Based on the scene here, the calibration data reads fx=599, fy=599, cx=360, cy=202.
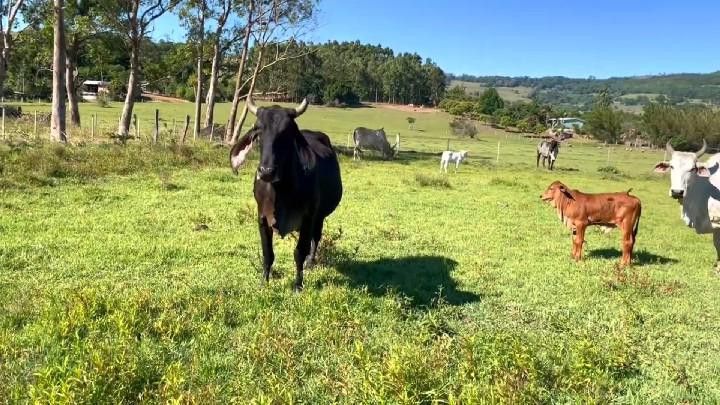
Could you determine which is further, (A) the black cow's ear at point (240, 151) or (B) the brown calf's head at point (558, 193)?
(B) the brown calf's head at point (558, 193)

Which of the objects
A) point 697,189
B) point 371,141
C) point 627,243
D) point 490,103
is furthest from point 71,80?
point 490,103

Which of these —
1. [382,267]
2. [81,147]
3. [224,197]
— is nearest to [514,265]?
[382,267]

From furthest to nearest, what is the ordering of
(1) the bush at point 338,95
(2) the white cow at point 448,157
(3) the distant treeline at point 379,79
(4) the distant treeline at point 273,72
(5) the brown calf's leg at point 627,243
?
(3) the distant treeline at point 379,79 < (1) the bush at point 338,95 < (4) the distant treeline at point 273,72 < (2) the white cow at point 448,157 < (5) the brown calf's leg at point 627,243

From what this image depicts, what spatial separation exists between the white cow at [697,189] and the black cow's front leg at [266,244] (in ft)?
21.3

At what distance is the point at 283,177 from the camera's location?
659 centimetres

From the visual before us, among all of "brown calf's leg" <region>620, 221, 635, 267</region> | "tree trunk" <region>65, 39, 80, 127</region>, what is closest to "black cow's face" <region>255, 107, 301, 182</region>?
"brown calf's leg" <region>620, 221, 635, 267</region>

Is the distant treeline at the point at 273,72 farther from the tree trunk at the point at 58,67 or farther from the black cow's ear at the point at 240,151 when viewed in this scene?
→ the black cow's ear at the point at 240,151

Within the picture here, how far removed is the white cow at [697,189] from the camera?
959 cm

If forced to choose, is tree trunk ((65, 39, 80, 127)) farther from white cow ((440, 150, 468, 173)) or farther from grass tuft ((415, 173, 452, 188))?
grass tuft ((415, 173, 452, 188))

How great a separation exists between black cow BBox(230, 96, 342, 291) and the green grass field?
0.67 m

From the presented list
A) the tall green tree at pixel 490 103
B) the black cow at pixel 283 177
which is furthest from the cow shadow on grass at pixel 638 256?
the tall green tree at pixel 490 103

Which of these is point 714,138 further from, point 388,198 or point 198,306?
point 198,306

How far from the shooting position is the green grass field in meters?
4.32

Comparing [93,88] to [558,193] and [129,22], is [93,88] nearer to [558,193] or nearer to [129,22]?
[129,22]
